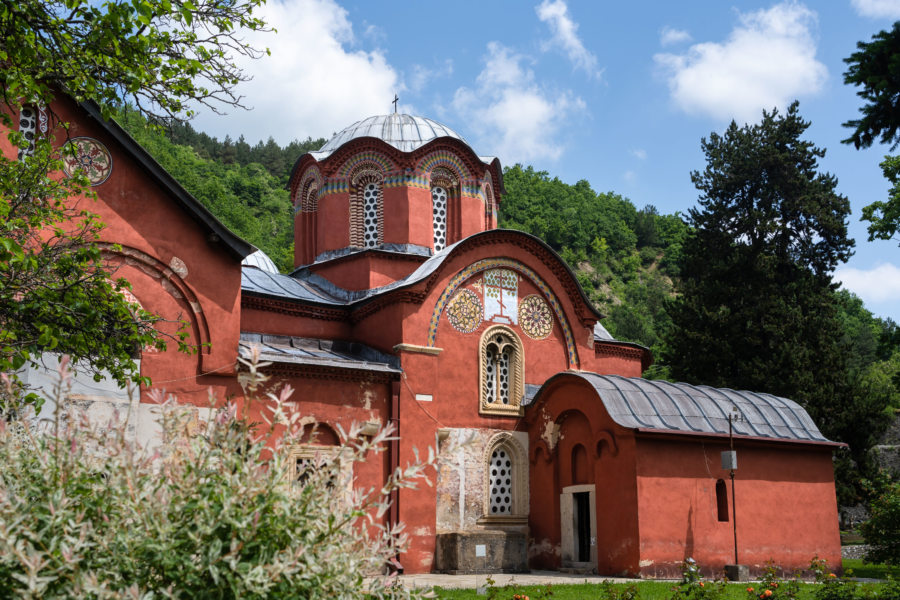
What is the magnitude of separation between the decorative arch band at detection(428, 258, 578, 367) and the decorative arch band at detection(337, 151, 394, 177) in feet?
10.7

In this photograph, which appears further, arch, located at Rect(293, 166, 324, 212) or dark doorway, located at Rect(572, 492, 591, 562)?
arch, located at Rect(293, 166, 324, 212)

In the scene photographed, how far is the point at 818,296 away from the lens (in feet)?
84.6

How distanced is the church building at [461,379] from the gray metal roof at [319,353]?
0.05m

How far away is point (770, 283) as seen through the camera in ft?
85.7

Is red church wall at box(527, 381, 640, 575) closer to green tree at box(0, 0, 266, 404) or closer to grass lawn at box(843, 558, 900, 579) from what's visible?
grass lawn at box(843, 558, 900, 579)

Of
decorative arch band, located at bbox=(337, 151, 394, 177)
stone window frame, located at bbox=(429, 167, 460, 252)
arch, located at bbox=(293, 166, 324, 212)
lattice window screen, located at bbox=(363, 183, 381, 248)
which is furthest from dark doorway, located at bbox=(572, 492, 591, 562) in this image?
arch, located at bbox=(293, 166, 324, 212)

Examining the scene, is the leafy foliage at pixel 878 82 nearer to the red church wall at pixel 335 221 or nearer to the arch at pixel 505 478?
the arch at pixel 505 478

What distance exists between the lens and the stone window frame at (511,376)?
51.4 feet

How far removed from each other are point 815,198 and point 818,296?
3.38 meters

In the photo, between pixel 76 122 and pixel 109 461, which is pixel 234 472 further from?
pixel 76 122

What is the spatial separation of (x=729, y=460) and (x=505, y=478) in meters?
4.05

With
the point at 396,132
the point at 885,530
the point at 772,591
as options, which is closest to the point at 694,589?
the point at 772,591

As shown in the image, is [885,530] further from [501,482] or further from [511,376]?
[511,376]

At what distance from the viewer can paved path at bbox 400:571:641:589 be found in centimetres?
1194
